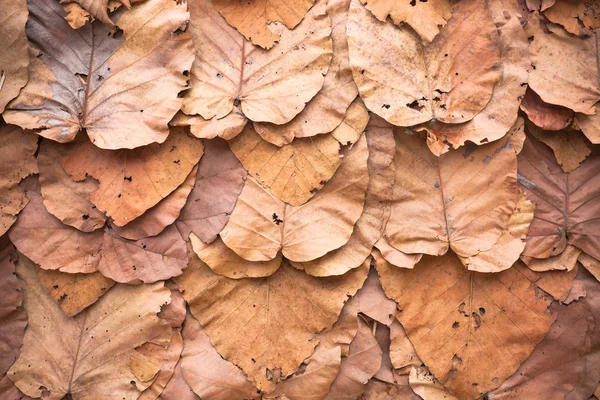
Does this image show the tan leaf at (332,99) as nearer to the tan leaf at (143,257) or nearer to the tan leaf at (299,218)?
the tan leaf at (299,218)

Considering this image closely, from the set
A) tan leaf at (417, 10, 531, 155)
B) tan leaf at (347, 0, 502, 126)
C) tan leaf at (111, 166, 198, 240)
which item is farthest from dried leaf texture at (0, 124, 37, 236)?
tan leaf at (417, 10, 531, 155)

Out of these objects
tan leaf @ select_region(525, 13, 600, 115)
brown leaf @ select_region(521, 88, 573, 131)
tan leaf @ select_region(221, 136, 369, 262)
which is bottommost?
tan leaf @ select_region(221, 136, 369, 262)

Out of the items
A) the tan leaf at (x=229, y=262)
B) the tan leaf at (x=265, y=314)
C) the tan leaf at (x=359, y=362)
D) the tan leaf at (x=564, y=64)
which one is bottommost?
the tan leaf at (x=359, y=362)

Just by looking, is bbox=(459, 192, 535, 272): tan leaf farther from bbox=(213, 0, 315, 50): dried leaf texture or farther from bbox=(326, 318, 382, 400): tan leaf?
bbox=(213, 0, 315, 50): dried leaf texture

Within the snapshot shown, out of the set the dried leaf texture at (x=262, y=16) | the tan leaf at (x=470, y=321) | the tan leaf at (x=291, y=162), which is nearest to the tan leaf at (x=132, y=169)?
the tan leaf at (x=291, y=162)

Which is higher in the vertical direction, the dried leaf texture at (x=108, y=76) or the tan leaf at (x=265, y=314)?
the dried leaf texture at (x=108, y=76)

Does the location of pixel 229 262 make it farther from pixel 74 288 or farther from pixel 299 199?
pixel 74 288
